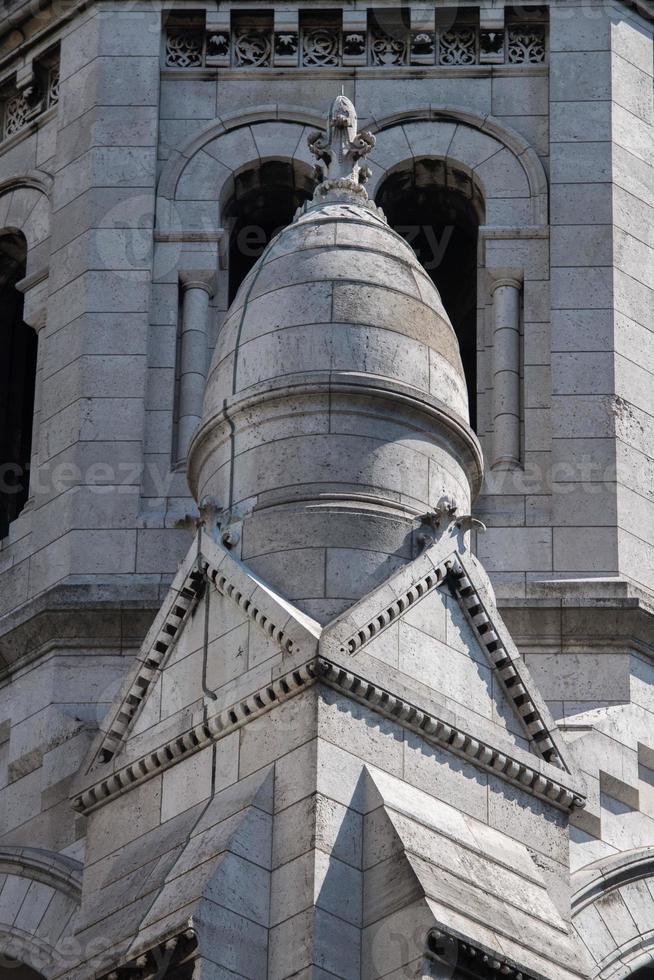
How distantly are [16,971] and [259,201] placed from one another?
10453mm

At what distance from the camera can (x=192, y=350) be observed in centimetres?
3959

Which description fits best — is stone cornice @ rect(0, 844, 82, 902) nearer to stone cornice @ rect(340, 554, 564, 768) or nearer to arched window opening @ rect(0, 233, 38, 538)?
stone cornice @ rect(340, 554, 564, 768)

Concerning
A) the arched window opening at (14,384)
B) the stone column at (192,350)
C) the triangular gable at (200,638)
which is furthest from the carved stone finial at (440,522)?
the arched window opening at (14,384)

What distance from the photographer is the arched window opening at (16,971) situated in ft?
113

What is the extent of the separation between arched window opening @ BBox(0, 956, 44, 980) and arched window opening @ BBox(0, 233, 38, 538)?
8.08 m

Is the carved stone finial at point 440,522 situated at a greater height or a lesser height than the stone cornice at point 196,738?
greater

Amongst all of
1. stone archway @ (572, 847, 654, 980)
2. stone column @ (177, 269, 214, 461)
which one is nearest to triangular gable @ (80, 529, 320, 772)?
stone archway @ (572, 847, 654, 980)

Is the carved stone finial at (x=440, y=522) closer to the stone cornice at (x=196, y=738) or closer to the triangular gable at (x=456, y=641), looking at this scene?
the triangular gable at (x=456, y=641)

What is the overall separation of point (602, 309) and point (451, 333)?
21.9 feet

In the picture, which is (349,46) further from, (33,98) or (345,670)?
(345,670)

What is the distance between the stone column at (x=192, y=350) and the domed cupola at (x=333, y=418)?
579 cm

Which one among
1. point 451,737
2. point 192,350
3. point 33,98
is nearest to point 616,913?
point 451,737

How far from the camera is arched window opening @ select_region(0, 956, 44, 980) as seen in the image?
34406mm

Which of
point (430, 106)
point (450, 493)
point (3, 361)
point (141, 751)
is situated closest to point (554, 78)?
point (430, 106)
